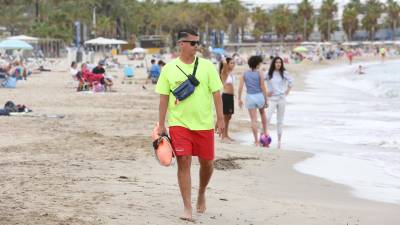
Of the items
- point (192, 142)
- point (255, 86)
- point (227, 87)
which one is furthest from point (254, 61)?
point (192, 142)

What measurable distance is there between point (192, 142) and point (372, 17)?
147160mm

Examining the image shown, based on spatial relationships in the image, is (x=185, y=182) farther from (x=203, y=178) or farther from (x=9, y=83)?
(x=9, y=83)

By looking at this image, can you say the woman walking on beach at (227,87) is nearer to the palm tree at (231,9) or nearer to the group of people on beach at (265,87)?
the group of people on beach at (265,87)

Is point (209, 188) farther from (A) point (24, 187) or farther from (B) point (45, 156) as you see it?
(B) point (45, 156)

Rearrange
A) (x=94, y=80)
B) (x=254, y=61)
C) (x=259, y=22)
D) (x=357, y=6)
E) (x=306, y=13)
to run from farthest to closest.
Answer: (x=357, y=6)
(x=306, y=13)
(x=259, y=22)
(x=94, y=80)
(x=254, y=61)

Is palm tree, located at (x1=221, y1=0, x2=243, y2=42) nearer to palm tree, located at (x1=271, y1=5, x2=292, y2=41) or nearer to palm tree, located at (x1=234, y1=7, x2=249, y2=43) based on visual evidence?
palm tree, located at (x1=234, y1=7, x2=249, y2=43)

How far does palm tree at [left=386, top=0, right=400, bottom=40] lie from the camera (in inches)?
5866

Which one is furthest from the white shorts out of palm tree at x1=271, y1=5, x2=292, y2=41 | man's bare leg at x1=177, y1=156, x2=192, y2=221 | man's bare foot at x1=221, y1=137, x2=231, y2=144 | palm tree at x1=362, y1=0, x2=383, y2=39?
palm tree at x1=362, y1=0, x2=383, y2=39

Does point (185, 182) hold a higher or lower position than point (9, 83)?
higher

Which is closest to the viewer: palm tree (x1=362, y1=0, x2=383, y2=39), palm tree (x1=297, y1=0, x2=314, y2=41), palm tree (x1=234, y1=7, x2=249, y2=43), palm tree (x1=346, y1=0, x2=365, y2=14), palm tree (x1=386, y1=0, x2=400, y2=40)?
palm tree (x1=234, y1=7, x2=249, y2=43)

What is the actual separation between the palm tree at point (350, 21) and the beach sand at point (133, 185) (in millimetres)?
139324

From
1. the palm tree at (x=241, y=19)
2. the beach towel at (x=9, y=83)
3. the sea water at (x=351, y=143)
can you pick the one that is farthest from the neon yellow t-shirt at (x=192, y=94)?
the palm tree at (x=241, y=19)

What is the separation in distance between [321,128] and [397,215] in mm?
8806

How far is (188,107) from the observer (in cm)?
557
